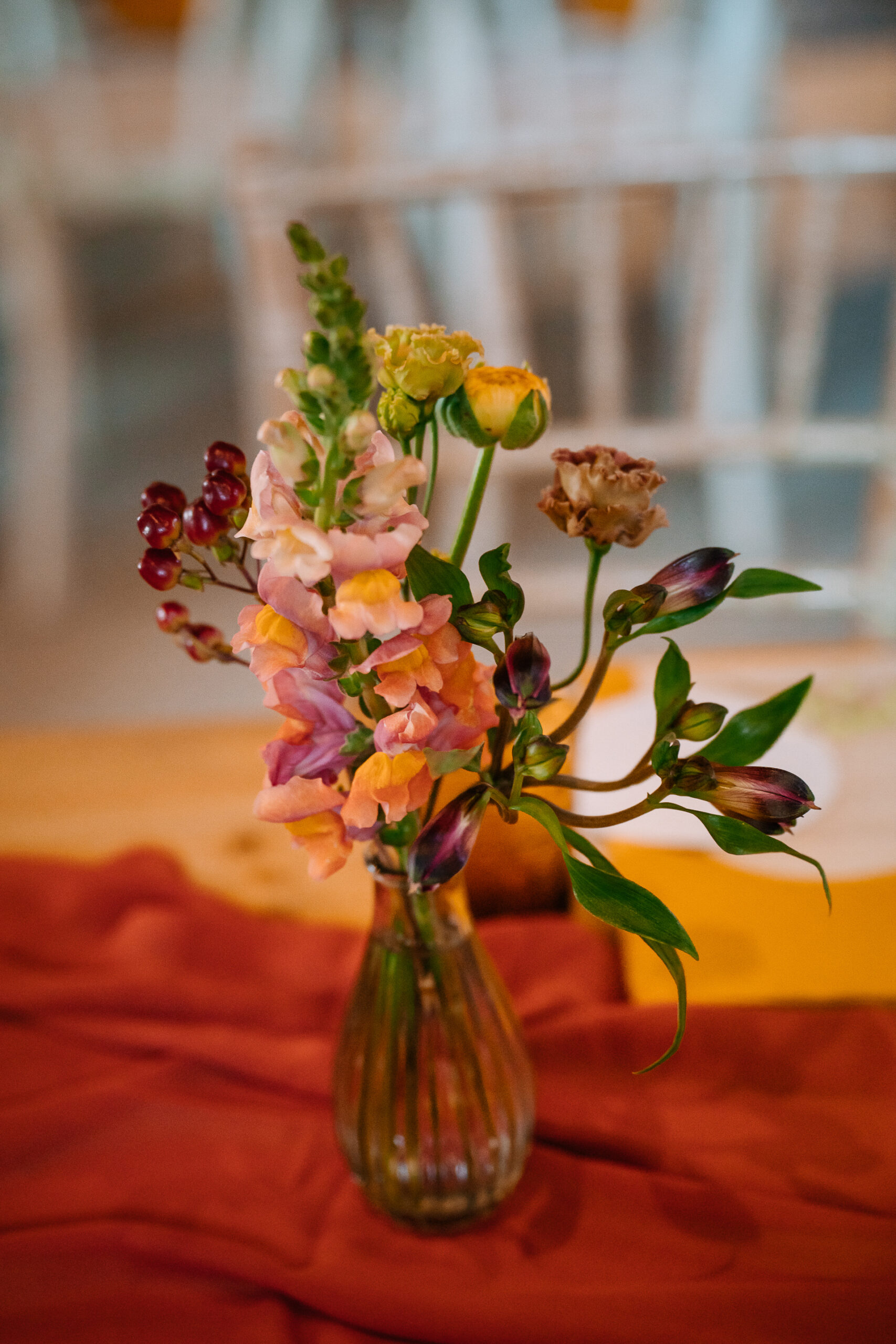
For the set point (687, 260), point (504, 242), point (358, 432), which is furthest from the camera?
point (687, 260)

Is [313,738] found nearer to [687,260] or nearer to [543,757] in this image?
[543,757]

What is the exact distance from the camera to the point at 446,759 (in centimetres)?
39

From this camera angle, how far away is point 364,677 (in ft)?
1.22

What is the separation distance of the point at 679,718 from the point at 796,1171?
276mm

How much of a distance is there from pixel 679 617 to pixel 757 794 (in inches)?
2.9

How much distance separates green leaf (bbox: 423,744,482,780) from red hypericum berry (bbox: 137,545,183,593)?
0.38 ft

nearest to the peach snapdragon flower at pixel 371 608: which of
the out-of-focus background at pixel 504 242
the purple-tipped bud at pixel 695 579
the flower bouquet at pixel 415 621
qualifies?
the flower bouquet at pixel 415 621

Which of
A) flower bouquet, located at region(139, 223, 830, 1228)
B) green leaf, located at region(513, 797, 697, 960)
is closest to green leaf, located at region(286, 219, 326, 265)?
flower bouquet, located at region(139, 223, 830, 1228)

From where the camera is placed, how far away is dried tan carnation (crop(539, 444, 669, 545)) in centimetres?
37

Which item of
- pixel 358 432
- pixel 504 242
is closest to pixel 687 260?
pixel 504 242

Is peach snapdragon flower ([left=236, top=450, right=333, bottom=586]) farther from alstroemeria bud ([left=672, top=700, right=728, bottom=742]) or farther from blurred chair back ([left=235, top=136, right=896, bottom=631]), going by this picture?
blurred chair back ([left=235, top=136, right=896, bottom=631])

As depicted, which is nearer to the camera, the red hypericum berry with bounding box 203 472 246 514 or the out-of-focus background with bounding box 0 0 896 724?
the red hypericum berry with bounding box 203 472 246 514

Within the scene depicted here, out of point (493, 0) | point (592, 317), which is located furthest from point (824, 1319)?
point (493, 0)

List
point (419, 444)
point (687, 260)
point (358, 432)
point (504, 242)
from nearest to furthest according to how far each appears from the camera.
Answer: point (358, 432)
point (419, 444)
point (504, 242)
point (687, 260)
